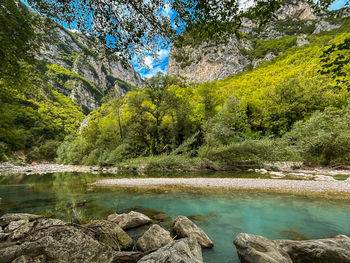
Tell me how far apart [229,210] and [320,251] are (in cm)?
339

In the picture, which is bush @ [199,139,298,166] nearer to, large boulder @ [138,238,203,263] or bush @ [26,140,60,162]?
large boulder @ [138,238,203,263]

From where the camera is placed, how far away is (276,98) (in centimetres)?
2539

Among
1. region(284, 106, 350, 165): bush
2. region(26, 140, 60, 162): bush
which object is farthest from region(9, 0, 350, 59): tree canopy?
region(26, 140, 60, 162): bush

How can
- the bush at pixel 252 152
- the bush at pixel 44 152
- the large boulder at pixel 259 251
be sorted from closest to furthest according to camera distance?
the large boulder at pixel 259 251, the bush at pixel 252 152, the bush at pixel 44 152

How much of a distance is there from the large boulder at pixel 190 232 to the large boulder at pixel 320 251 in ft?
5.04

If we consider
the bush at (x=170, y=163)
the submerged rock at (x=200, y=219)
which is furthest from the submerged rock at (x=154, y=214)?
the bush at (x=170, y=163)

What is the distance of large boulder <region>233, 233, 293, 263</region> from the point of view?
2.52 m

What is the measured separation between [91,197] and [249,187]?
8.64m

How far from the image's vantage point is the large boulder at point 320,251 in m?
2.53

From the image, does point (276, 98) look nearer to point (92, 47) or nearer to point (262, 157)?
point (262, 157)

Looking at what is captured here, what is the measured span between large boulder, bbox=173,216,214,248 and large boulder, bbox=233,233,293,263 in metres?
0.79

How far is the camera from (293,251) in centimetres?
283

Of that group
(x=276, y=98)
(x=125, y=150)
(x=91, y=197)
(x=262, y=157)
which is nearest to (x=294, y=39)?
(x=276, y=98)

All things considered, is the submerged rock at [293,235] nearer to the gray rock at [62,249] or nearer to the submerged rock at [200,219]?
the submerged rock at [200,219]
